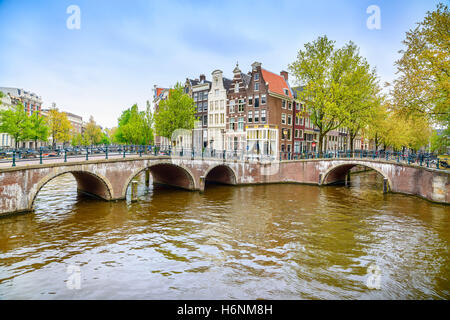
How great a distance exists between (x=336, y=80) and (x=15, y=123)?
4613 cm

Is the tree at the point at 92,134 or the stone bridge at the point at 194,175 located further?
the tree at the point at 92,134

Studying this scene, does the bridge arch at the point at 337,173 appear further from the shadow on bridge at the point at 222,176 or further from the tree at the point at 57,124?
the tree at the point at 57,124

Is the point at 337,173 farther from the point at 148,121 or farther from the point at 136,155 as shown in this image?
the point at 148,121

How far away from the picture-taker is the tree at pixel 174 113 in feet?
123

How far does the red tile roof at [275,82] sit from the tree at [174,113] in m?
11.6

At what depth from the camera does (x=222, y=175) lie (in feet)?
105

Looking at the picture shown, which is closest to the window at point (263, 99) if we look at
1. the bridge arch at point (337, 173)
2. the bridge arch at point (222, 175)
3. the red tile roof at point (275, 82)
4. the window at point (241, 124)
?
the red tile roof at point (275, 82)

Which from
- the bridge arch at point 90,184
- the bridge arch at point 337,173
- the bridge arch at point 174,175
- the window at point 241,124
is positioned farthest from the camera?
the window at point 241,124

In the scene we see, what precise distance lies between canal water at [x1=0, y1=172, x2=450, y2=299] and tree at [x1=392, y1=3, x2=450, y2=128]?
8.13 meters

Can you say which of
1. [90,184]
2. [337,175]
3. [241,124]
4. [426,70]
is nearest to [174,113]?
[241,124]

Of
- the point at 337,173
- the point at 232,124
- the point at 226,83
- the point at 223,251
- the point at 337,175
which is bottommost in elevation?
the point at 223,251

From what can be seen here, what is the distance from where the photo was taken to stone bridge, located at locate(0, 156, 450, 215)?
51.7 feet

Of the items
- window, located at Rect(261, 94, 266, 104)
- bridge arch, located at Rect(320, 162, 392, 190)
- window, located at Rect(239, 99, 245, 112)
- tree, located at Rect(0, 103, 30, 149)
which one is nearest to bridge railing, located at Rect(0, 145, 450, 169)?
bridge arch, located at Rect(320, 162, 392, 190)

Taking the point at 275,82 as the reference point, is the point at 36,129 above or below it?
below
